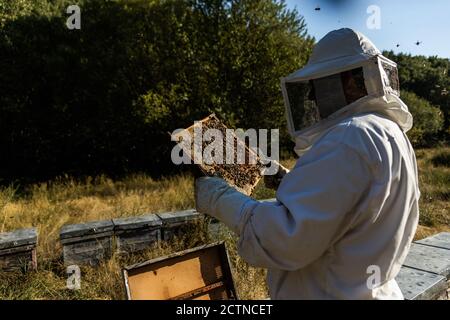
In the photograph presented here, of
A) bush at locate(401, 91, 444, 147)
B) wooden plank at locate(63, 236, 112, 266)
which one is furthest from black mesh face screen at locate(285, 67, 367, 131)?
bush at locate(401, 91, 444, 147)

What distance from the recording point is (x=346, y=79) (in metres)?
1.37

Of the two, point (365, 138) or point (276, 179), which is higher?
point (365, 138)

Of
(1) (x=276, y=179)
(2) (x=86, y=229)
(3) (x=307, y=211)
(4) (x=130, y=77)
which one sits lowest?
(2) (x=86, y=229)

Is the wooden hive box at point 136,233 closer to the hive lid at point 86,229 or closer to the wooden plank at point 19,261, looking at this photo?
the hive lid at point 86,229

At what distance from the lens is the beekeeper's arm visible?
1100 millimetres

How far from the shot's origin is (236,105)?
10305 mm

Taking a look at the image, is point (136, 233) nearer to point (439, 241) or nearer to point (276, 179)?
point (276, 179)

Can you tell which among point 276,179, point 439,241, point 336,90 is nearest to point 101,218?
point 276,179

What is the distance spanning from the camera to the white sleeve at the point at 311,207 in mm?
1100

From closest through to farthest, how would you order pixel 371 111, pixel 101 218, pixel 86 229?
pixel 371 111
pixel 86 229
pixel 101 218

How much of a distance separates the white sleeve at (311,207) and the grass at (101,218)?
2.26m

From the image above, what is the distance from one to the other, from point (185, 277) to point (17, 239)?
1.51m
